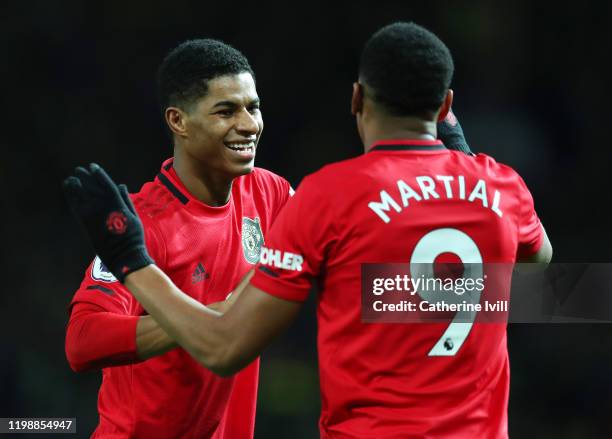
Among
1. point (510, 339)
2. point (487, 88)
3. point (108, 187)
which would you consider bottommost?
point (510, 339)

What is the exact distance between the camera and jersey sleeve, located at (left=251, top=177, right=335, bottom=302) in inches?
89.0

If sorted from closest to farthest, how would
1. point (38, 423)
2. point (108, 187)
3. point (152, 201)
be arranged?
Answer: point (108, 187) < point (152, 201) < point (38, 423)

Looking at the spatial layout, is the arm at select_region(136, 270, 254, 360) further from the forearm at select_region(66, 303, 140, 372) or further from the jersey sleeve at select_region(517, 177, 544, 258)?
the jersey sleeve at select_region(517, 177, 544, 258)

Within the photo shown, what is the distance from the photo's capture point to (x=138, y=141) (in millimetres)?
6789

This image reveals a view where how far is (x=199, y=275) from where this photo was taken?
3.20 m

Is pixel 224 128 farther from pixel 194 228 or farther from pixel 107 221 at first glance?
pixel 107 221

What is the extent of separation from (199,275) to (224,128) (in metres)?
0.54

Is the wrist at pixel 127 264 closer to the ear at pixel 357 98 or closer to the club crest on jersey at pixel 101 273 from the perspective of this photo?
the club crest on jersey at pixel 101 273

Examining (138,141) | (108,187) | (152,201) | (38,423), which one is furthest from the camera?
(138,141)

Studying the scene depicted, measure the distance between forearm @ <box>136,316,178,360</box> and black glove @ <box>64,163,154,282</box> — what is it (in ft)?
1.13

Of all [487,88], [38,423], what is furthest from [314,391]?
[487,88]

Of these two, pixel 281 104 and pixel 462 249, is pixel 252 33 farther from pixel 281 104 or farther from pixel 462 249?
pixel 462 249

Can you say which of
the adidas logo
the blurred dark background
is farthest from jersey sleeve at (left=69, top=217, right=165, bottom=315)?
the blurred dark background

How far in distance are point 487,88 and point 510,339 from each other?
192cm
